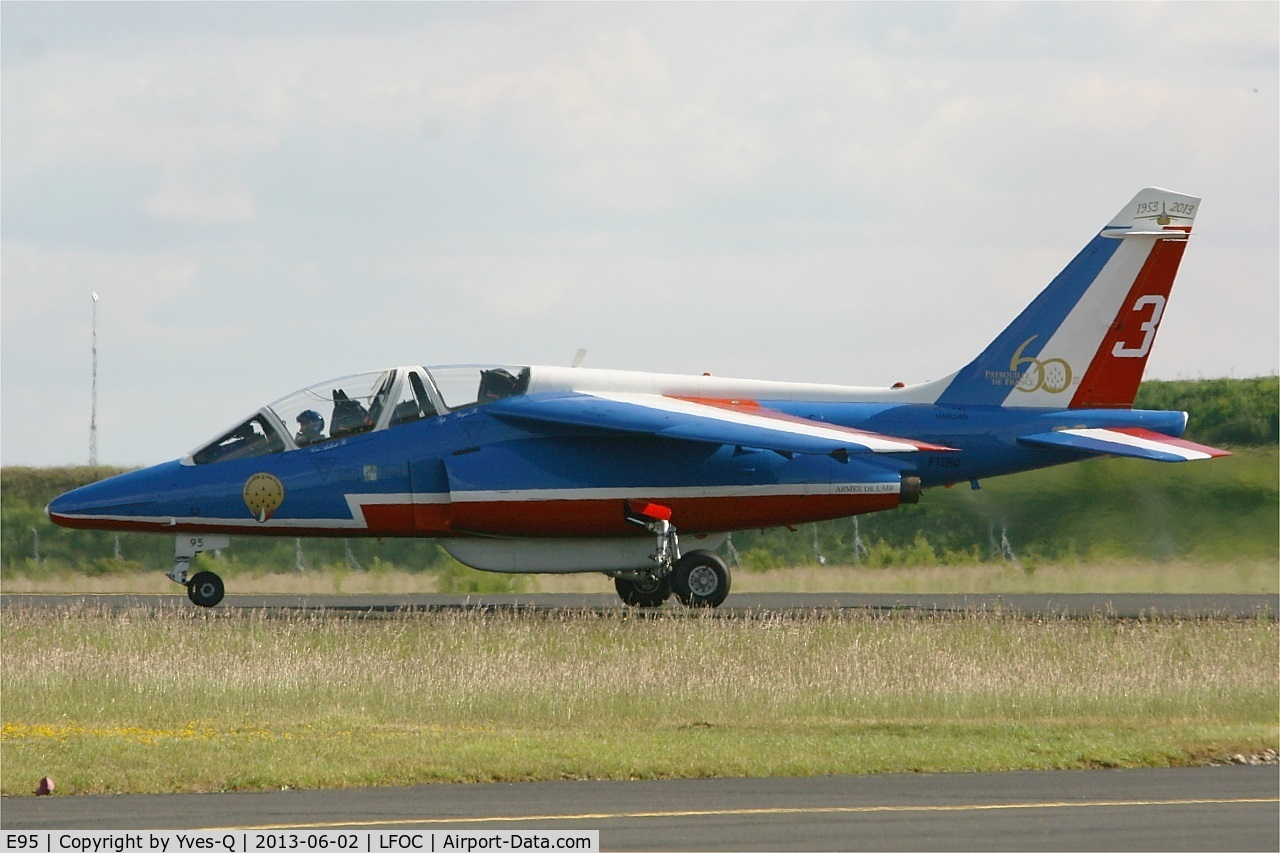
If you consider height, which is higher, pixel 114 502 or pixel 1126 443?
pixel 1126 443

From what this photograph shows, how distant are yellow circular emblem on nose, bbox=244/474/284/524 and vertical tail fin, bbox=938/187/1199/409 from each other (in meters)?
8.79

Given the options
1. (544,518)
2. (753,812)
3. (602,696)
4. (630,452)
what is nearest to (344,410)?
(544,518)

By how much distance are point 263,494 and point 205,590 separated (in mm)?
1554

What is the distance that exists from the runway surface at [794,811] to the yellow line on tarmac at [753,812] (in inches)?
0.4

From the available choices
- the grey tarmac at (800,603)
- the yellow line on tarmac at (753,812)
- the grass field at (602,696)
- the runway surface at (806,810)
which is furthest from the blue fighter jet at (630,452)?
the yellow line on tarmac at (753,812)

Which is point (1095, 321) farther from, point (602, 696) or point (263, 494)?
point (263, 494)

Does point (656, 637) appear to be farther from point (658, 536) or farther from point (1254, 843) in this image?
point (1254, 843)

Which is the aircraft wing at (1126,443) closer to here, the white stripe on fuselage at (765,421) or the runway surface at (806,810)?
the white stripe on fuselage at (765,421)

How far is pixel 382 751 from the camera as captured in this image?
10.9 meters

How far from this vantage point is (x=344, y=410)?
66.0ft

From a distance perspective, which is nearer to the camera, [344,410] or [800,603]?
[344,410]

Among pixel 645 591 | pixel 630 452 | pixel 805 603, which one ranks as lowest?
pixel 805 603

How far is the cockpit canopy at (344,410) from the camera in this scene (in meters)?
20.1

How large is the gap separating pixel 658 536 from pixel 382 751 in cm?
964
